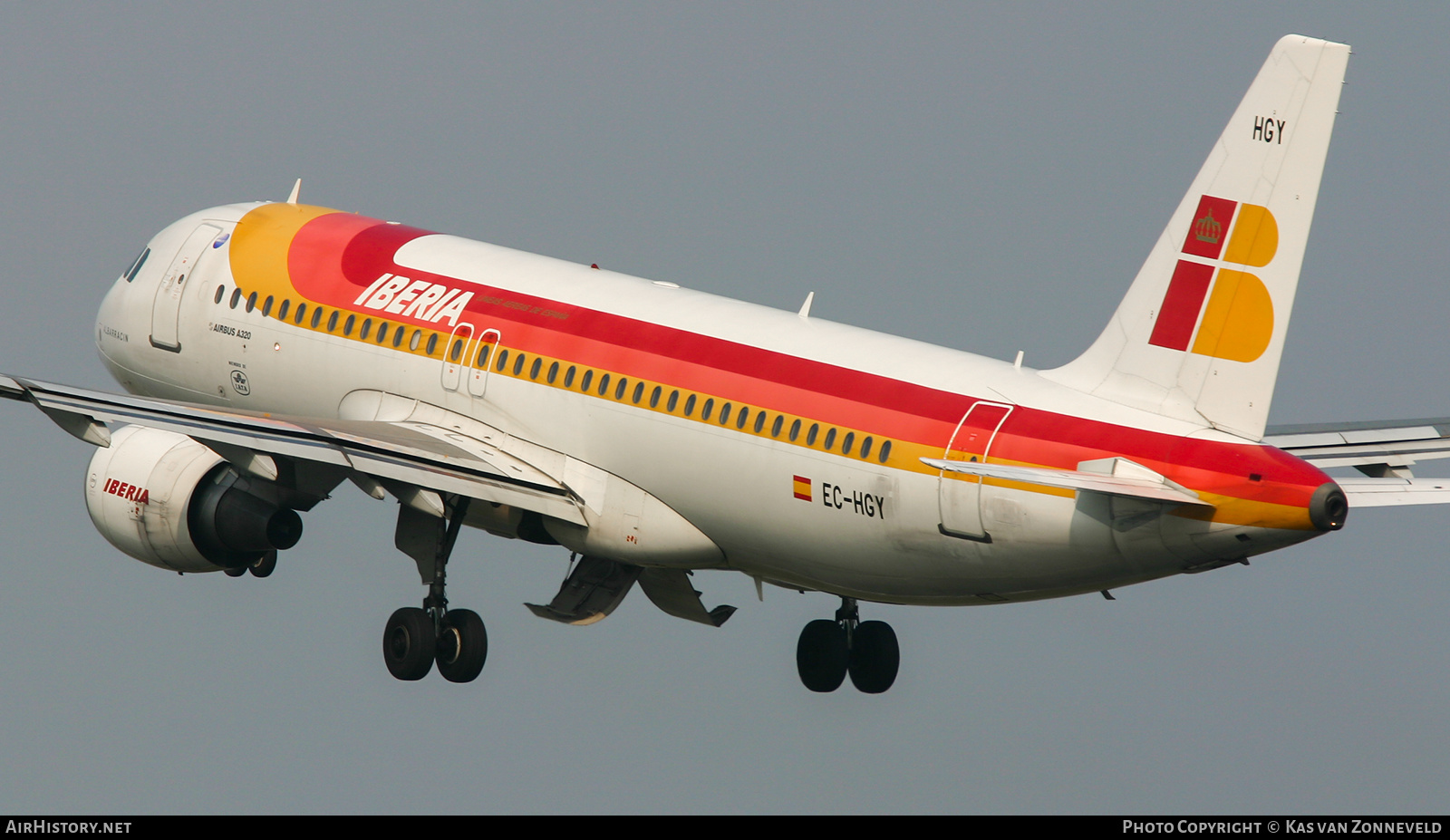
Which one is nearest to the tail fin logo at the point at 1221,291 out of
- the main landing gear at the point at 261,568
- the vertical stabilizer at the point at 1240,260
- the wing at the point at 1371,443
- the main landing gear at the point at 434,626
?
the vertical stabilizer at the point at 1240,260

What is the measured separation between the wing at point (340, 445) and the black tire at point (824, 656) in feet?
19.4

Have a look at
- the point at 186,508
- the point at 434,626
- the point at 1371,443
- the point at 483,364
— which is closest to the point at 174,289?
the point at 186,508

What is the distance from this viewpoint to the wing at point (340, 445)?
36219mm

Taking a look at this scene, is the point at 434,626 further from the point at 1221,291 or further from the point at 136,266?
the point at 1221,291

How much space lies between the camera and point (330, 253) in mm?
41938

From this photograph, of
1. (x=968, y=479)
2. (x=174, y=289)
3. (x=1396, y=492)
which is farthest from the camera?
(x=174, y=289)

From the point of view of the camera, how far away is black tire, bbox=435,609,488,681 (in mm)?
39125

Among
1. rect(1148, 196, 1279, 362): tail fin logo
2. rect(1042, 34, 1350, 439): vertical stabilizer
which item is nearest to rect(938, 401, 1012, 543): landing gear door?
rect(1042, 34, 1350, 439): vertical stabilizer

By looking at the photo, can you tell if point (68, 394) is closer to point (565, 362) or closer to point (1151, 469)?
point (565, 362)

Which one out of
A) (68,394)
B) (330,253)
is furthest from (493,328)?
(68,394)

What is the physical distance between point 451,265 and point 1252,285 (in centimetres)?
1496

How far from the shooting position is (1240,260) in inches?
1237

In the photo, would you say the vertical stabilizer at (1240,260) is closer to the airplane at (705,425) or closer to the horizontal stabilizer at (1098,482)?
the airplane at (705,425)

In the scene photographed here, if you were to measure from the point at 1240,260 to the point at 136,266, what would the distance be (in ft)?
74.2
